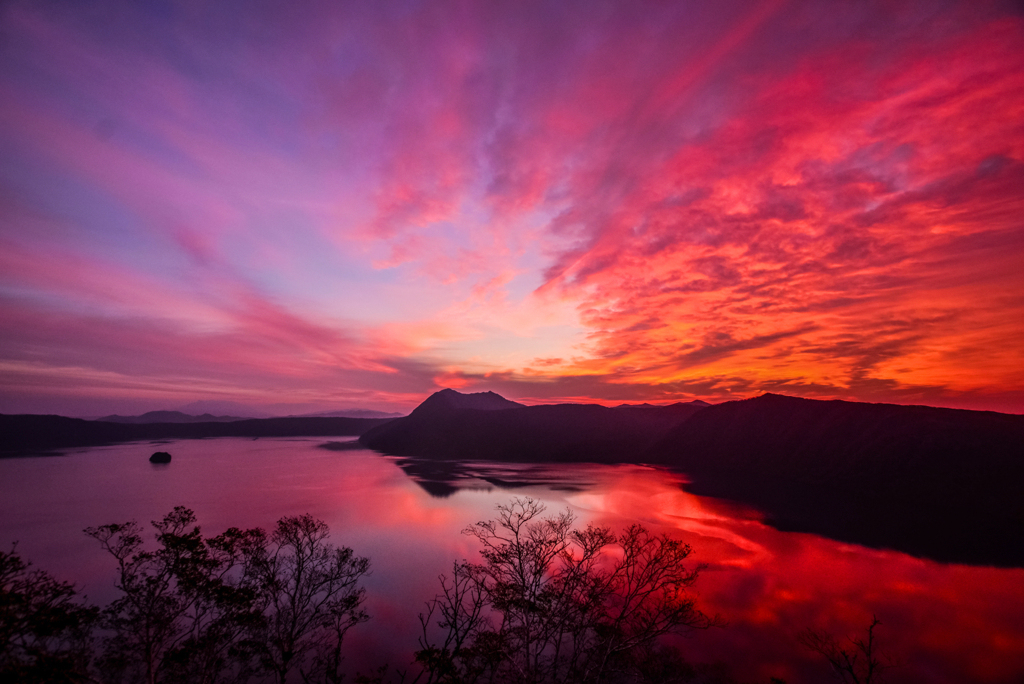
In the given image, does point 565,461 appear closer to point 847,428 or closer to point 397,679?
point 847,428

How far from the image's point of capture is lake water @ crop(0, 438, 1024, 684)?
2902 cm

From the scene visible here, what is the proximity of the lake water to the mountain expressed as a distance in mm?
43721

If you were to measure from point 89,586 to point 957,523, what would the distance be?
13059 centimetres

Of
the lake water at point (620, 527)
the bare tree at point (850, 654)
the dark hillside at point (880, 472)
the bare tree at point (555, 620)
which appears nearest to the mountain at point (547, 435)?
the dark hillside at point (880, 472)

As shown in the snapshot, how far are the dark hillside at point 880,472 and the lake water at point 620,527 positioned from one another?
37.1ft

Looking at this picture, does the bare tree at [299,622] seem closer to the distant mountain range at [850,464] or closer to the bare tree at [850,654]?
the bare tree at [850,654]

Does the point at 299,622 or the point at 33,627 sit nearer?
the point at 33,627

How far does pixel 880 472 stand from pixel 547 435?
380ft

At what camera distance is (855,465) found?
3698 inches

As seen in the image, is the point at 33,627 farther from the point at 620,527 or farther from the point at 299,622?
the point at 620,527

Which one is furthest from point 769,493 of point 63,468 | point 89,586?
point 63,468

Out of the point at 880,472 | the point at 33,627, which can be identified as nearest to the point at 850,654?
the point at 33,627

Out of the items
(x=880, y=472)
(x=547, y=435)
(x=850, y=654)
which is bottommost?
(x=850, y=654)

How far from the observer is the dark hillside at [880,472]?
62.4 m
